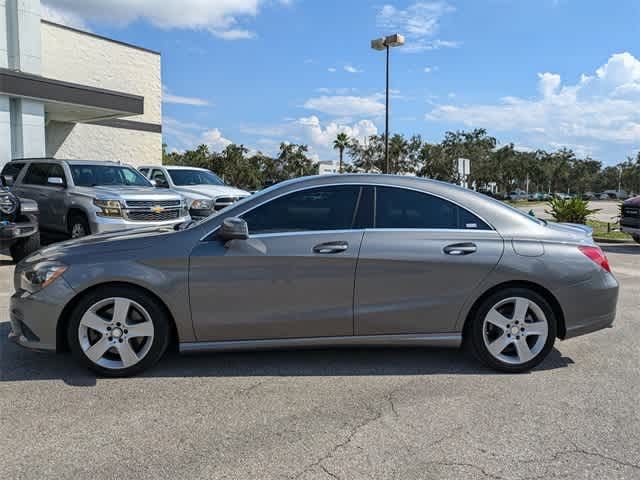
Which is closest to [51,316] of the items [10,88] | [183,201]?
[183,201]

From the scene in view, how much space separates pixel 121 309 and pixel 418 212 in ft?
7.92

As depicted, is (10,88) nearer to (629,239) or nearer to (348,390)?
(348,390)

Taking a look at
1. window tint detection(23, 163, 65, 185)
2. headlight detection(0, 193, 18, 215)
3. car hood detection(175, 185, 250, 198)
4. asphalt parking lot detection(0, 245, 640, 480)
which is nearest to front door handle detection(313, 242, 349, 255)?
asphalt parking lot detection(0, 245, 640, 480)

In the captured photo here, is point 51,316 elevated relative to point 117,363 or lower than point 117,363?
elevated

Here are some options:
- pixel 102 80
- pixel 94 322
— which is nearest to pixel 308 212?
pixel 94 322

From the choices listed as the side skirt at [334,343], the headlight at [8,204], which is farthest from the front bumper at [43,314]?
the headlight at [8,204]

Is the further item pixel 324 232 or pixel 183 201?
pixel 183 201

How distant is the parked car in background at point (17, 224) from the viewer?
333 inches

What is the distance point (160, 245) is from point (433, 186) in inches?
88.2

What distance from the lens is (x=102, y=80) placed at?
2558cm

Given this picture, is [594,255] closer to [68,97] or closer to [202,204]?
[202,204]

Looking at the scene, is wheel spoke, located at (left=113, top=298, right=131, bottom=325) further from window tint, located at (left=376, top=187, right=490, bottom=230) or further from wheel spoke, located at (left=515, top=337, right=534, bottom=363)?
wheel spoke, located at (left=515, top=337, right=534, bottom=363)

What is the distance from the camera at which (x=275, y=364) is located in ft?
15.1

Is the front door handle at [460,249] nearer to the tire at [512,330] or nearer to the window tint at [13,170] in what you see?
the tire at [512,330]
